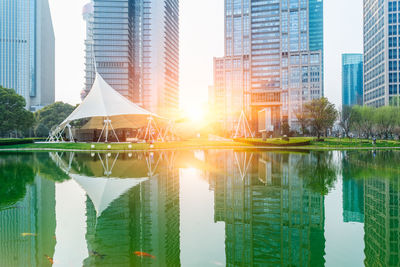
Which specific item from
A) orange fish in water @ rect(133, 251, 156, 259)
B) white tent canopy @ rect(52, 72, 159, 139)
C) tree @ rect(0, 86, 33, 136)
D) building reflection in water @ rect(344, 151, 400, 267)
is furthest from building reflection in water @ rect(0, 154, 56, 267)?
tree @ rect(0, 86, 33, 136)

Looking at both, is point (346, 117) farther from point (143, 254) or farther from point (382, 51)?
point (143, 254)

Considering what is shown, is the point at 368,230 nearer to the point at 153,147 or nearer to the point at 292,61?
the point at 153,147

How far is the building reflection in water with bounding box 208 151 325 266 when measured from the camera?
17.1ft

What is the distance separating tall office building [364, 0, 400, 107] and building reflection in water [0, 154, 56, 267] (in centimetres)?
9204

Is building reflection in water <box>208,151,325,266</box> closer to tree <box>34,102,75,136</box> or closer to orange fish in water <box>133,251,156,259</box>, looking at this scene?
orange fish in water <box>133,251,156,259</box>

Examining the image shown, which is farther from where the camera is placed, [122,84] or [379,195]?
[122,84]

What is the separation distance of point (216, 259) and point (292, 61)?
108343mm

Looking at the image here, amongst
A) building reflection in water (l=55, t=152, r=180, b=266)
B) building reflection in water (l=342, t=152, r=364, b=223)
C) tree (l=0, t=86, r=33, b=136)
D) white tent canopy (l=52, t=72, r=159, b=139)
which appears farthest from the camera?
tree (l=0, t=86, r=33, b=136)

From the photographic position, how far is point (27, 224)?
6.96m

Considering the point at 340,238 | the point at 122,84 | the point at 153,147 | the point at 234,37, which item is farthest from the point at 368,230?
the point at 234,37

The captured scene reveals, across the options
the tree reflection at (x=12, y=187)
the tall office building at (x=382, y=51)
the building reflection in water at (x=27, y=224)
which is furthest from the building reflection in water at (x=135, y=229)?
the tall office building at (x=382, y=51)

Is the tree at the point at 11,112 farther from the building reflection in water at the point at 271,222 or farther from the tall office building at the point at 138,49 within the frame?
the building reflection in water at the point at 271,222

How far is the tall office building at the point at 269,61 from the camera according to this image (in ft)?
332

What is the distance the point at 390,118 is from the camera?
165 ft
